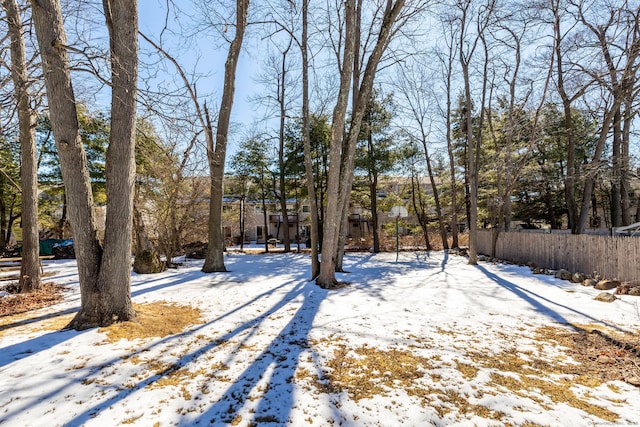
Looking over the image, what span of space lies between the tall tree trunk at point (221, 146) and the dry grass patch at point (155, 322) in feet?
11.5

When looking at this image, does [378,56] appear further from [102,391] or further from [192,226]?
[192,226]

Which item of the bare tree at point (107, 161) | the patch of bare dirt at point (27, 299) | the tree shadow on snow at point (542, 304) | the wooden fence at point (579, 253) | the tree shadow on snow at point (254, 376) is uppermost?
the bare tree at point (107, 161)

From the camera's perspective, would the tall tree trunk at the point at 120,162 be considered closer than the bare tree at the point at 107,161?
No

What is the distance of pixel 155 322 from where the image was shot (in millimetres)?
4066

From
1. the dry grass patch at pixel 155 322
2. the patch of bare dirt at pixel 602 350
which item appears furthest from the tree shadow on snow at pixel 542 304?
the dry grass patch at pixel 155 322

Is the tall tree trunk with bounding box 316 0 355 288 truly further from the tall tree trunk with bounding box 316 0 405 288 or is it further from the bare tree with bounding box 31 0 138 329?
the bare tree with bounding box 31 0 138 329

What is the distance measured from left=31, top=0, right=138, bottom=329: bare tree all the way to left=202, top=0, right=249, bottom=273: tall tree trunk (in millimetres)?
3818

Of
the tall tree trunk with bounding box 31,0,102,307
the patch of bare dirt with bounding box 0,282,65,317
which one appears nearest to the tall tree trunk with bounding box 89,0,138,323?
the tall tree trunk with bounding box 31,0,102,307

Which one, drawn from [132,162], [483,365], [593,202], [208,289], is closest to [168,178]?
[208,289]

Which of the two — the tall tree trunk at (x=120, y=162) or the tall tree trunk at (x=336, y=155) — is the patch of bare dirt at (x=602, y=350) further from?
the tall tree trunk at (x=120, y=162)

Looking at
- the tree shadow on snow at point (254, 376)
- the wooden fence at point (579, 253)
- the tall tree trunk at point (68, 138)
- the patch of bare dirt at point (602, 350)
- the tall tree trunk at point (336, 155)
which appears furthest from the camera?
the wooden fence at point (579, 253)

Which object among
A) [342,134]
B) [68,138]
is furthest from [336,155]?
[68,138]

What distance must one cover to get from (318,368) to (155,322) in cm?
250

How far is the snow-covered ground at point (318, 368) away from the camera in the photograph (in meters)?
2.17
